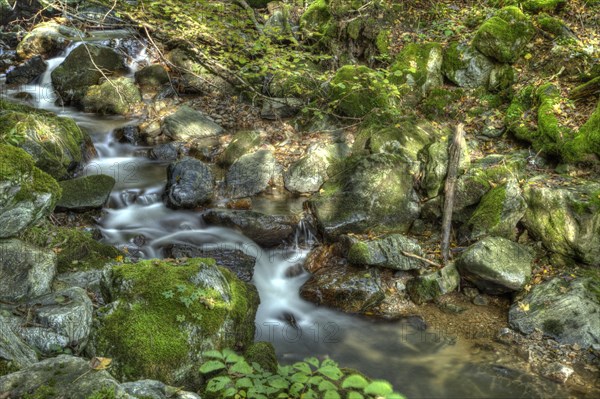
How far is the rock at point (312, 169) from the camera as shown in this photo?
28.0 ft

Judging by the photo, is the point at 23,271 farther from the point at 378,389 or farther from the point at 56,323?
the point at 378,389

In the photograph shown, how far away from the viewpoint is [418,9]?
37.8 feet

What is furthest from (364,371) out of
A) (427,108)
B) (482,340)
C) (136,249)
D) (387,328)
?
(427,108)

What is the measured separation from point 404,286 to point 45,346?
15.7ft

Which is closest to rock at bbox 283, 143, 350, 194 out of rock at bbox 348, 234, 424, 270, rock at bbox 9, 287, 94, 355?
rock at bbox 348, 234, 424, 270

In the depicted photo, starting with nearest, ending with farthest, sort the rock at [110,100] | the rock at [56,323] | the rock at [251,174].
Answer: the rock at [56,323] → the rock at [251,174] → the rock at [110,100]

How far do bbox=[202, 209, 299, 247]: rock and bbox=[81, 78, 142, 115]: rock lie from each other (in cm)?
564

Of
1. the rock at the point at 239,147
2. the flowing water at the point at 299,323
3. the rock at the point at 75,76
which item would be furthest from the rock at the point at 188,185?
the rock at the point at 75,76

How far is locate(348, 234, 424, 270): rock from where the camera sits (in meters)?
6.55

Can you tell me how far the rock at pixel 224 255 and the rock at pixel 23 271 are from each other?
101 inches

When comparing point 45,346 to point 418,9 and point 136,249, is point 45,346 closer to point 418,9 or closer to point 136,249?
point 136,249

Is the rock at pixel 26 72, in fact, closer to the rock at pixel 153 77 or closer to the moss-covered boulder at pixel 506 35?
the rock at pixel 153 77

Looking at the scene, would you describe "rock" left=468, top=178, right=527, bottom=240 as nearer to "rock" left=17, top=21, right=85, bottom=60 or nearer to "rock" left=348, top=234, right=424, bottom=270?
"rock" left=348, top=234, right=424, bottom=270

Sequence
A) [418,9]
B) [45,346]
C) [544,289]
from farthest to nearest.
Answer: [418,9] → [544,289] → [45,346]
